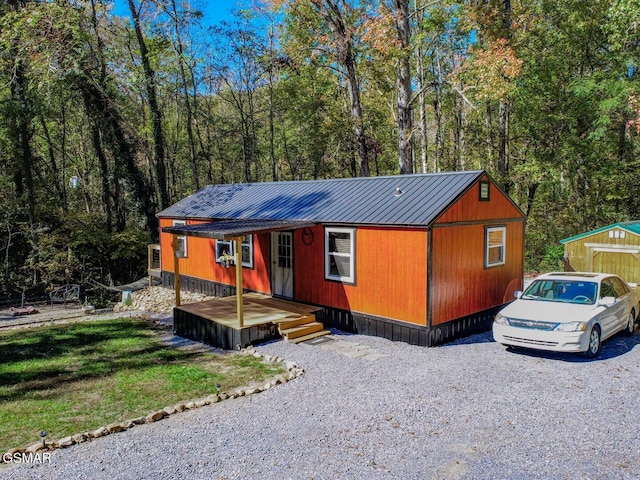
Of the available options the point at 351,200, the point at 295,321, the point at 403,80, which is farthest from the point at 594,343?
the point at 403,80

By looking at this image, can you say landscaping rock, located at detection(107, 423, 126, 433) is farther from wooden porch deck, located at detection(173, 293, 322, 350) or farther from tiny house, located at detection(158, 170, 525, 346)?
tiny house, located at detection(158, 170, 525, 346)

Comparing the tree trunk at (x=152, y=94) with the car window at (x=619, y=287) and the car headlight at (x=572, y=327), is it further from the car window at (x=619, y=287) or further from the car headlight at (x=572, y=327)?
the car window at (x=619, y=287)

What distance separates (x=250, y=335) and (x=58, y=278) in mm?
13387

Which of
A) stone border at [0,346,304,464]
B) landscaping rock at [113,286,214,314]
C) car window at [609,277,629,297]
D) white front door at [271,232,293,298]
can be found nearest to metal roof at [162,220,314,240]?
white front door at [271,232,293,298]

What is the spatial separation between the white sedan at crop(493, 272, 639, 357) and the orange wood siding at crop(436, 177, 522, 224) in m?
1.93

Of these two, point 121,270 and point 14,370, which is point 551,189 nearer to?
point 121,270

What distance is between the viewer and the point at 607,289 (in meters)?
9.02

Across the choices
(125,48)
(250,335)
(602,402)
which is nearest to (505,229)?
(602,402)

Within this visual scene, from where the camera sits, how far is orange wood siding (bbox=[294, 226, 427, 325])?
9.13m

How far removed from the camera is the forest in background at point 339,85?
17.0 m

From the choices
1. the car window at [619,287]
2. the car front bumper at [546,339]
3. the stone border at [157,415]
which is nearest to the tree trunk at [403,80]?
the car window at [619,287]

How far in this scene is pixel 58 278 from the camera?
19.0 metres

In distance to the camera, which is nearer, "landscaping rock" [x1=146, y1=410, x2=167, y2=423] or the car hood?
"landscaping rock" [x1=146, y1=410, x2=167, y2=423]

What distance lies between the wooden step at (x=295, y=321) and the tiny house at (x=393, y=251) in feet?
2.12
